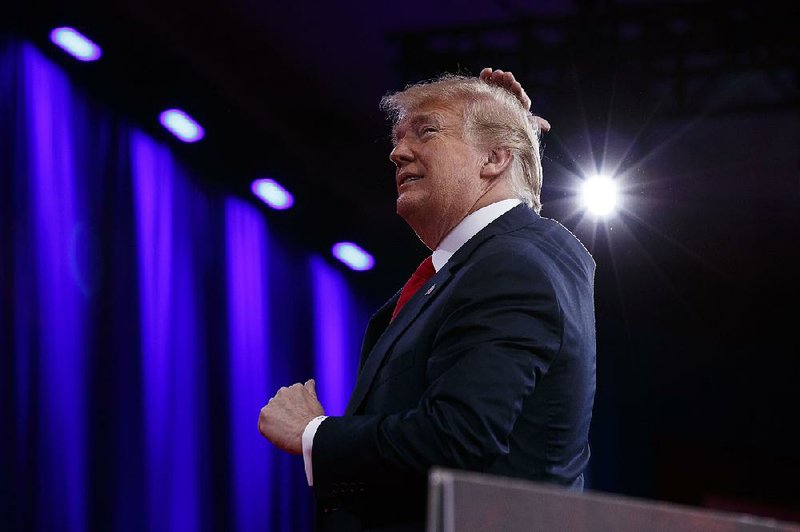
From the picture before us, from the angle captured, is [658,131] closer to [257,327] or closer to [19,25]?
[257,327]

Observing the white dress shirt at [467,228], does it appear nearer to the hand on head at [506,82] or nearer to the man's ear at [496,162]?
the man's ear at [496,162]

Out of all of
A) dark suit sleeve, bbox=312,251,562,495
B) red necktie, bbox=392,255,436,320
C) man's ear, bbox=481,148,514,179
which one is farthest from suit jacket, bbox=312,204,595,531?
man's ear, bbox=481,148,514,179

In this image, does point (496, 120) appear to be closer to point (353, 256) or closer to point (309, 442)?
point (309, 442)

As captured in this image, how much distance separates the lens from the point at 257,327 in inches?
185

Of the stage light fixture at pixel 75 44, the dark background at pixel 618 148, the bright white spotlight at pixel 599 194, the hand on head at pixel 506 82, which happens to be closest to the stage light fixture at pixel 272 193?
the dark background at pixel 618 148

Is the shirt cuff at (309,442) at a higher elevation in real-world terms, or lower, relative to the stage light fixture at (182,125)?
lower

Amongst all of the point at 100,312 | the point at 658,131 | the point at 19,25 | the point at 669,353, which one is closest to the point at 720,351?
the point at 669,353

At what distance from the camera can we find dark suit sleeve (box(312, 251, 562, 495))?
4.15 ft

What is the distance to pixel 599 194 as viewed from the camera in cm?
490

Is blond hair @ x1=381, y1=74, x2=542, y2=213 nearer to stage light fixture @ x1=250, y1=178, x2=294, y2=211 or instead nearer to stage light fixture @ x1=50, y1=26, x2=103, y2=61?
stage light fixture @ x1=50, y1=26, x2=103, y2=61

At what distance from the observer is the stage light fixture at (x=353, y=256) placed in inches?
209

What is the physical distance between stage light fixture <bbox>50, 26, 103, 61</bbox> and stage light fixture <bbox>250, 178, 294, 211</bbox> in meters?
1.08

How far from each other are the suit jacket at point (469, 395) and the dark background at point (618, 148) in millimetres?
2697

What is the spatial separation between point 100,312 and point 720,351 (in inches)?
138
